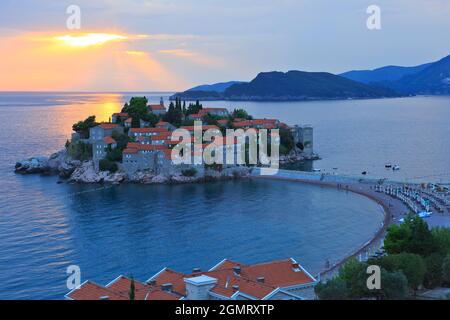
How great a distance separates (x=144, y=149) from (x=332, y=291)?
27.9 m

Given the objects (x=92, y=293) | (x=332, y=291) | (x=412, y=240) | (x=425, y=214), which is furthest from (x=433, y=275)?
(x=425, y=214)

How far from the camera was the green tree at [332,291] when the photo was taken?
42.9ft

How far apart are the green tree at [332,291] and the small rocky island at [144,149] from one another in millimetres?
25786

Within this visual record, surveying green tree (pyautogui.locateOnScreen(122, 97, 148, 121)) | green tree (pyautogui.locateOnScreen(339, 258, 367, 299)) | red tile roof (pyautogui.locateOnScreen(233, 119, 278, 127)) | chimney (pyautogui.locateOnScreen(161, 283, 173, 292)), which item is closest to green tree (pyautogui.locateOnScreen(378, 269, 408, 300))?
green tree (pyautogui.locateOnScreen(339, 258, 367, 299))

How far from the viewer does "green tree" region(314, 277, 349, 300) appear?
13070mm

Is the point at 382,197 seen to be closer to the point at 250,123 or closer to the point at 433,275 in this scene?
the point at 433,275

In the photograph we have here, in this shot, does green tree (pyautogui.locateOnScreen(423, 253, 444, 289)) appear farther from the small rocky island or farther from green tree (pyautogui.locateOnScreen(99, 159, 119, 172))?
green tree (pyautogui.locateOnScreen(99, 159, 119, 172))

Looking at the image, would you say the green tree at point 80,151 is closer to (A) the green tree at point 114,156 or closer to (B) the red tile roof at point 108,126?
(B) the red tile roof at point 108,126

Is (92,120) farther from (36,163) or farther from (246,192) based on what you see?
(246,192)

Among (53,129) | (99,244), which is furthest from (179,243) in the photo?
(53,129)

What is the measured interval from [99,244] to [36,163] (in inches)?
886

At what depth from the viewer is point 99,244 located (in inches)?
937

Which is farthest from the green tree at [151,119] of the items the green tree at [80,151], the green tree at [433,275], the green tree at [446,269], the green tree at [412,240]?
the green tree at [446,269]
